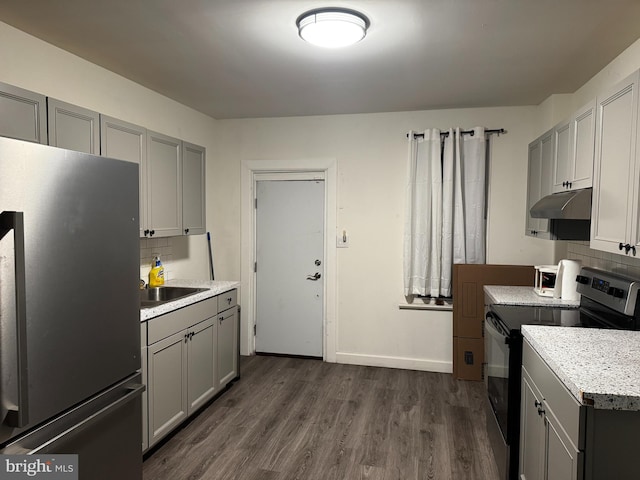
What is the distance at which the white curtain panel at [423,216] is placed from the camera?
402cm

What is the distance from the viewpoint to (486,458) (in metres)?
2.67

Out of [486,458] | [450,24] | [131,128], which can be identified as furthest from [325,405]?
[450,24]

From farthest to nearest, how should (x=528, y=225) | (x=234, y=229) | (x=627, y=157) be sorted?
1. (x=234, y=229)
2. (x=528, y=225)
3. (x=627, y=157)

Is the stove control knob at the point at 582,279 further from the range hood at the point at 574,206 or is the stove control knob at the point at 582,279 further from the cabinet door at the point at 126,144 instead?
the cabinet door at the point at 126,144

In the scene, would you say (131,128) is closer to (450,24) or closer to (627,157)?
(450,24)

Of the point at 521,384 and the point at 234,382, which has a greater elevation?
the point at 521,384

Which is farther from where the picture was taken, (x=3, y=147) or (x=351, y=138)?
(x=351, y=138)

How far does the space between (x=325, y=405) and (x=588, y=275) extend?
209 centimetres

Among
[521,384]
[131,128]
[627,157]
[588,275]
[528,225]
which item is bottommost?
[521,384]

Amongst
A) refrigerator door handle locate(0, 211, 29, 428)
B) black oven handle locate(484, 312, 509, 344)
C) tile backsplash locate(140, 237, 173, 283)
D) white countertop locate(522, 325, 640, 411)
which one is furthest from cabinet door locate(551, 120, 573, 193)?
tile backsplash locate(140, 237, 173, 283)

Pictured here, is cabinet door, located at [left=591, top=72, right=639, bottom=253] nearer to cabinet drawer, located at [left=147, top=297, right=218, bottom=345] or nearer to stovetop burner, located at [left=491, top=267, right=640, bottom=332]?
stovetop burner, located at [left=491, top=267, right=640, bottom=332]

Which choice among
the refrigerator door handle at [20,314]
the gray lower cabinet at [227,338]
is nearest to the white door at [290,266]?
the gray lower cabinet at [227,338]

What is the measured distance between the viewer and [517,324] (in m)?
2.35

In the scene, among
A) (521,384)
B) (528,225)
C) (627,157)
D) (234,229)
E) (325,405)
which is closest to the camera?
(627,157)
